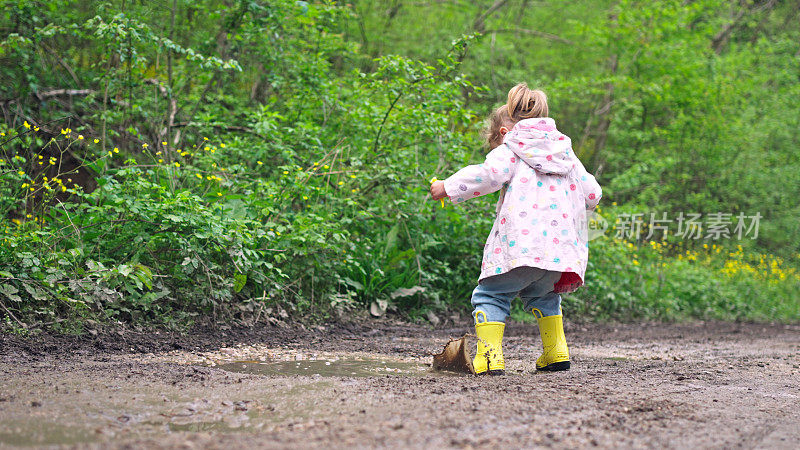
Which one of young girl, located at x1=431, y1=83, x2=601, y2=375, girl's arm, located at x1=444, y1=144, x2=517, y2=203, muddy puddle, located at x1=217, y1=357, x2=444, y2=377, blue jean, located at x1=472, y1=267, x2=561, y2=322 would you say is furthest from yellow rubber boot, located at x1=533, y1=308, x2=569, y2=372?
Result: girl's arm, located at x1=444, y1=144, x2=517, y2=203

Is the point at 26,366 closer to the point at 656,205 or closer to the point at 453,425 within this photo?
the point at 453,425

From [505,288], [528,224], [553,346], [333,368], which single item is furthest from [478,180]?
[333,368]

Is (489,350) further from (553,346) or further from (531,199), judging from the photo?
(531,199)

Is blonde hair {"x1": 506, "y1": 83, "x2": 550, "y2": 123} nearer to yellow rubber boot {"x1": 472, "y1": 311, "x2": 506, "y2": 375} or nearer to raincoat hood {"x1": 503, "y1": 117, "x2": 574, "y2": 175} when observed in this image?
raincoat hood {"x1": 503, "y1": 117, "x2": 574, "y2": 175}

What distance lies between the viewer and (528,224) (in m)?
3.57

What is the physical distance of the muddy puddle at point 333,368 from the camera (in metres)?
3.35

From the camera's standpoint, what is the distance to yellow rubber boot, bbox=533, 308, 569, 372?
149 inches

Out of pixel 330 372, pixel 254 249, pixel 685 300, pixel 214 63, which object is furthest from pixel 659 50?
pixel 330 372

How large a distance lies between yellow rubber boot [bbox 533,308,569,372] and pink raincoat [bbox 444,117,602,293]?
213mm

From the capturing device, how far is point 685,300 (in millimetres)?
9094

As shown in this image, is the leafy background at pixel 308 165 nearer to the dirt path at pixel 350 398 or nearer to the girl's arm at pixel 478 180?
the dirt path at pixel 350 398

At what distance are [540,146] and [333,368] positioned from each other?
5.07 ft

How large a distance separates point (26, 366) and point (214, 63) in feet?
11.2

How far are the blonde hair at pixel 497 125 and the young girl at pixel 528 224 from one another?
0.05 metres
